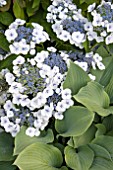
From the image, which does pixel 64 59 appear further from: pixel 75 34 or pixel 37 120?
pixel 37 120

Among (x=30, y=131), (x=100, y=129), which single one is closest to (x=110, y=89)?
(x=100, y=129)

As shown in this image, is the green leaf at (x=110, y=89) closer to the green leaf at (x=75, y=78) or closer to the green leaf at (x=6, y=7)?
the green leaf at (x=75, y=78)

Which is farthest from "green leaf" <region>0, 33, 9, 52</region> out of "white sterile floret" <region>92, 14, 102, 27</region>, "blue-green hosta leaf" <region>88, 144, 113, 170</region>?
"blue-green hosta leaf" <region>88, 144, 113, 170</region>

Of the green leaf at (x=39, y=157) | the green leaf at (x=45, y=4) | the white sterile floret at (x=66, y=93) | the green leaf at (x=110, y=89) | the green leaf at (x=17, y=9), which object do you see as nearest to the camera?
the green leaf at (x=39, y=157)

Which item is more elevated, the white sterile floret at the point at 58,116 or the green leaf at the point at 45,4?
the green leaf at the point at 45,4

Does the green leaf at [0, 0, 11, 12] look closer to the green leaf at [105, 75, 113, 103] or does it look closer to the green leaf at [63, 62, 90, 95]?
the green leaf at [63, 62, 90, 95]

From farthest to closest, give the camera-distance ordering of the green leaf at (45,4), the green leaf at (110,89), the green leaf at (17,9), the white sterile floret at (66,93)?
the green leaf at (45,4) < the green leaf at (17,9) < the green leaf at (110,89) < the white sterile floret at (66,93)

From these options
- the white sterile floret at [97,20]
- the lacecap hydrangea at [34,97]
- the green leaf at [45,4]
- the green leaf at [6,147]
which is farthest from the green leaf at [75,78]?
the green leaf at [45,4]

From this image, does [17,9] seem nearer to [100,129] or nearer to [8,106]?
[8,106]
